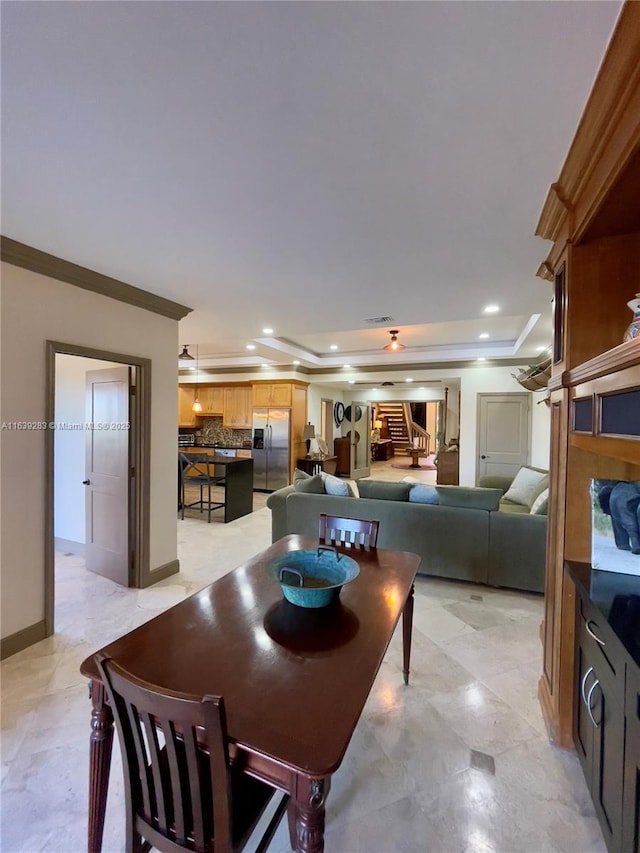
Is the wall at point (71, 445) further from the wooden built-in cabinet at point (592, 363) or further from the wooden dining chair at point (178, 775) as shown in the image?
the wooden built-in cabinet at point (592, 363)

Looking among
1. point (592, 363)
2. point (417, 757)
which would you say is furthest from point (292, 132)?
point (417, 757)

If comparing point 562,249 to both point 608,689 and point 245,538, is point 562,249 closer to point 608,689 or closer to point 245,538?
Answer: point 608,689

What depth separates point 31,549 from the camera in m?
2.48

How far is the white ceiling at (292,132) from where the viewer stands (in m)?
1.00

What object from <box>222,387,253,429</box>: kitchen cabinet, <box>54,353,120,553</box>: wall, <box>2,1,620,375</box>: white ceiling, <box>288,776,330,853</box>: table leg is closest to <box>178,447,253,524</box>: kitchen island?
<box>54,353,120,553</box>: wall

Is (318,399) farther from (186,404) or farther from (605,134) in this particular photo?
(605,134)

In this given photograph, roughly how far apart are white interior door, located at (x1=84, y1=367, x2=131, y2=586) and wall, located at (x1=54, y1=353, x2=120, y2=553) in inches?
17.0

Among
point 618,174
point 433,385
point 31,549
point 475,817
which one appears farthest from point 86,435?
point 433,385

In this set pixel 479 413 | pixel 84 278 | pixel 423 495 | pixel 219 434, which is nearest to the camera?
pixel 84 278

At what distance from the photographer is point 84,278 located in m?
2.70

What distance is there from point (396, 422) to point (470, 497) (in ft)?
39.5

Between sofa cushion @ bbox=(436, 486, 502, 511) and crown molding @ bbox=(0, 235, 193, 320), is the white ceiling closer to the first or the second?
crown molding @ bbox=(0, 235, 193, 320)

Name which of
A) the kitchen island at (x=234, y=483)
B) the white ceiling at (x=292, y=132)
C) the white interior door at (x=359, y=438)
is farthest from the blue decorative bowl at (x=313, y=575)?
the white interior door at (x=359, y=438)

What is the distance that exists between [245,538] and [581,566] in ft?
12.7
